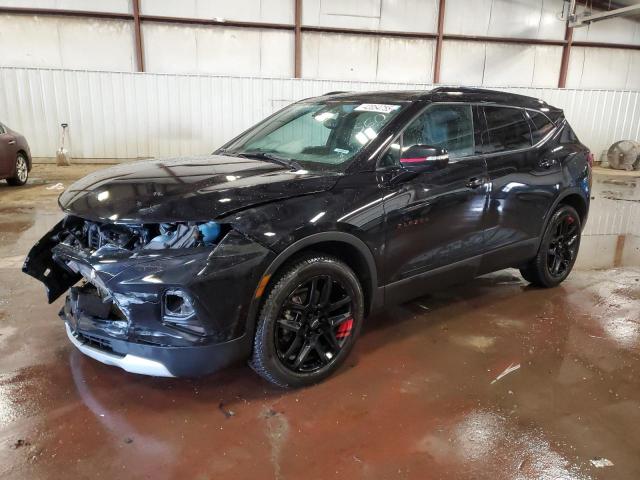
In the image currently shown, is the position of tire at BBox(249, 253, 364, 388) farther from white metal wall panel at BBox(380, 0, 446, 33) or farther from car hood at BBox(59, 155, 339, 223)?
white metal wall panel at BBox(380, 0, 446, 33)

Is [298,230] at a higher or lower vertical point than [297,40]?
lower

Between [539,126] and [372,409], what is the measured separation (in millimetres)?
2683

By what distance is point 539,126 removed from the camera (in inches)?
153

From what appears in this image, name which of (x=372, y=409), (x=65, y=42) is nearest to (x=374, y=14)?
(x=65, y=42)

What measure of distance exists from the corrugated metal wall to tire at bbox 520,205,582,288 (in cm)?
925

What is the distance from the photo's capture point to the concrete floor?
2117mm

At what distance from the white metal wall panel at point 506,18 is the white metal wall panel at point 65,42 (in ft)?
27.5

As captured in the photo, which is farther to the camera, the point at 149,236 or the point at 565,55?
the point at 565,55

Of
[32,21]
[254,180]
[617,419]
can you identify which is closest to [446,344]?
[617,419]

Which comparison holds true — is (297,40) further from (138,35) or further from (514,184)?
(514,184)

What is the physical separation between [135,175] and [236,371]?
1.23 meters

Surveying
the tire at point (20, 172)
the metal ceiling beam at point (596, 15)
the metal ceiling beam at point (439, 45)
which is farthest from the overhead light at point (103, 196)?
the metal ceiling beam at point (596, 15)

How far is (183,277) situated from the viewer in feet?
7.00

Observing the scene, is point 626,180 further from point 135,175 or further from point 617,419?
point 135,175
